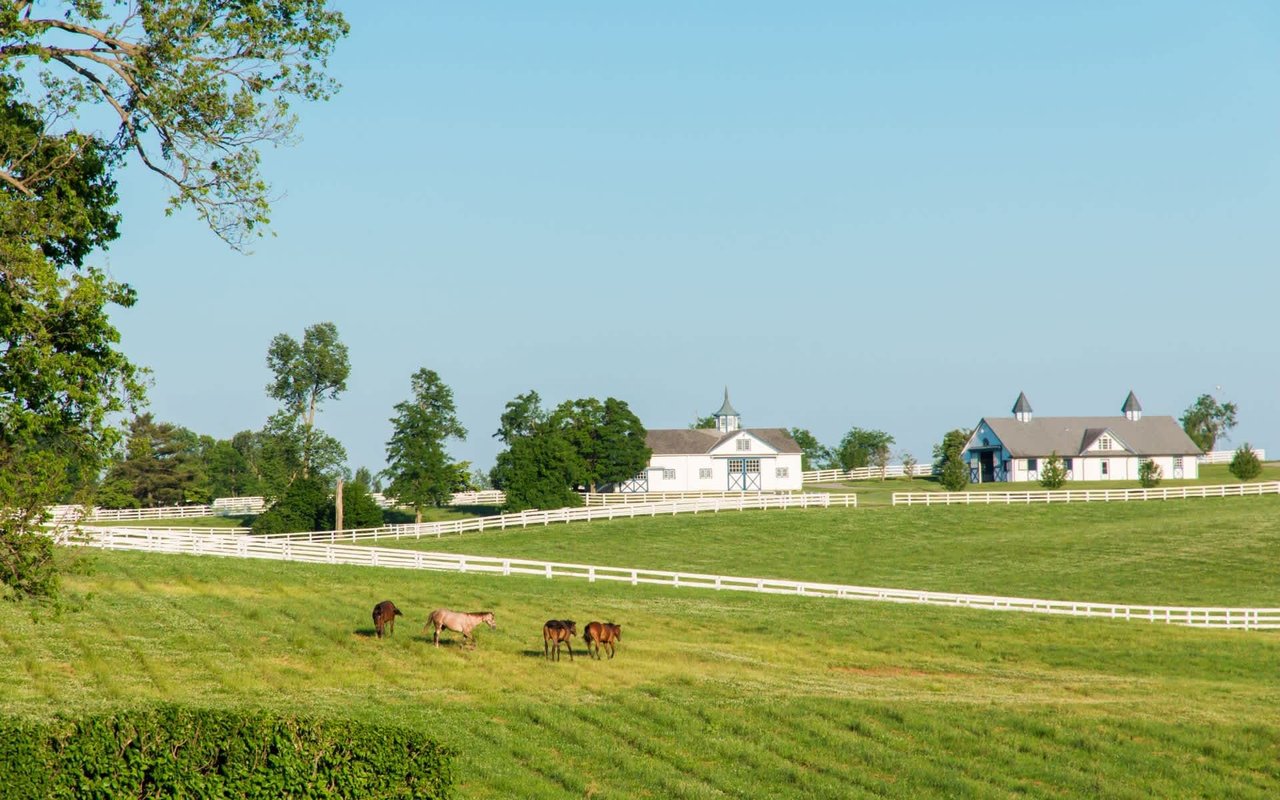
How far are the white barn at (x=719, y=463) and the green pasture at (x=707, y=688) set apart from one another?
58.9m

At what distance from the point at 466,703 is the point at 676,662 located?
25.0 ft

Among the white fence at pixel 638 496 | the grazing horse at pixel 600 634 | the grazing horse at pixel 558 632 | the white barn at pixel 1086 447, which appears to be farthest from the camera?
the white barn at pixel 1086 447

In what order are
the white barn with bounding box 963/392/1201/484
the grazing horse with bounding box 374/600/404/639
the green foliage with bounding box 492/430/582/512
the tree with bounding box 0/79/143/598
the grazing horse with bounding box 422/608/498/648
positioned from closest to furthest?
the tree with bounding box 0/79/143/598, the grazing horse with bounding box 422/608/498/648, the grazing horse with bounding box 374/600/404/639, the green foliage with bounding box 492/430/582/512, the white barn with bounding box 963/392/1201/484

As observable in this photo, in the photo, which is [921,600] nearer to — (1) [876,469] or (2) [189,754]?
(2) [189,754]

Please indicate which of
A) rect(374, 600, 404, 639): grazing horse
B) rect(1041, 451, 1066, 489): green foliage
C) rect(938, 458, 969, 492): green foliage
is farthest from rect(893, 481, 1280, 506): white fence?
rect(374, 600, 404, 639): grazing horse

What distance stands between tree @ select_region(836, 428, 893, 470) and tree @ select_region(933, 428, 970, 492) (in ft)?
40.3

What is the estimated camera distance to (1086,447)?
10806 cm

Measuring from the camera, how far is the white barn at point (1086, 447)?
355 ft

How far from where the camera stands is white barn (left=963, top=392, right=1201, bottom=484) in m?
108

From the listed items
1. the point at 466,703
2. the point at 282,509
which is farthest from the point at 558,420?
the point at 466,703

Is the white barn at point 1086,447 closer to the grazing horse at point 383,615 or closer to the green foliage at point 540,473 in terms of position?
the green foliage at point 540,473

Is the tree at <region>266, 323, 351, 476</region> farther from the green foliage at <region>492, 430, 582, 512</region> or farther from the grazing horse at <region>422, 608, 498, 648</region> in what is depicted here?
the grazing horse at <region>422, 608, 498, 648</region>

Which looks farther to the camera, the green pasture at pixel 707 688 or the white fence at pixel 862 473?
the white fence at pixel 862 473

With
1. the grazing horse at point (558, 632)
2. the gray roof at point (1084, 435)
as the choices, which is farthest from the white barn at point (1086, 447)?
the grazing horse at point (558, 632)
